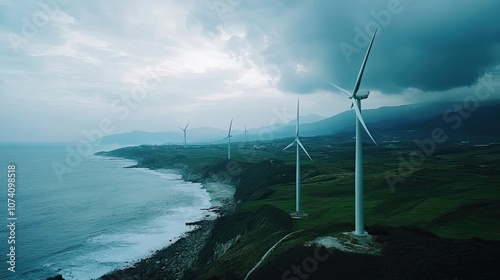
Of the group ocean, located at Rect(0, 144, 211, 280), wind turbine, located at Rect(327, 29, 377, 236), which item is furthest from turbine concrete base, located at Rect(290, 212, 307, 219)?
ocean, located at Rect(0, 144, 211, 280)

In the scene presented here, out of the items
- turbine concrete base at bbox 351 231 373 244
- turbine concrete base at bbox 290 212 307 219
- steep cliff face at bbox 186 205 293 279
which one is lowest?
steep cliff face at bbox 186 205 293 279

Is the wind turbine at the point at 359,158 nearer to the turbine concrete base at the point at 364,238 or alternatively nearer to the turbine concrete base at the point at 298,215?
the turbine concrete base at the point at 364,238

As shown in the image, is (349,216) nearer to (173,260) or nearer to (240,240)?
(240,240)

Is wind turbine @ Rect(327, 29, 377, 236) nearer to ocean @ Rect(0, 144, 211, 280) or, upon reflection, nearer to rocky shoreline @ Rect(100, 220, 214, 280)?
rocky shoreline @ Rect(100, 220, 214, 280)

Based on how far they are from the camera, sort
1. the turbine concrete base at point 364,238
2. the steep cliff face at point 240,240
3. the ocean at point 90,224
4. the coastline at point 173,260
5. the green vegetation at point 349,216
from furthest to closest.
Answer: the ocean at point 90,224 < the coastline at point 173,260 < the steep cliff face at point 240,240 < the green vegetation at point 349,216 < the turbine concrete base at point 364,238

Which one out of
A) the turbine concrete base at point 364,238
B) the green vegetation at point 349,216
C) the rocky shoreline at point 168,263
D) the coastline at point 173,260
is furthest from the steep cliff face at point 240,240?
the turbine concrete base at point 364,238

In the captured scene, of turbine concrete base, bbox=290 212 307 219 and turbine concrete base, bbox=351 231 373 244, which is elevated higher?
turbine concrete base, bbox=351 231 373 244

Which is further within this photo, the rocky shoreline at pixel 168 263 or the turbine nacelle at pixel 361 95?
the rocky shoreline at pixel 168 263

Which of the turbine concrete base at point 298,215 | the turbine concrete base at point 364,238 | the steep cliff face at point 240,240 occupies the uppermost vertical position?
the turbine concrete base at point 364,238

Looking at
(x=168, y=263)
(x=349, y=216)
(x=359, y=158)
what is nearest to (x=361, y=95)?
(x=359, y=158)

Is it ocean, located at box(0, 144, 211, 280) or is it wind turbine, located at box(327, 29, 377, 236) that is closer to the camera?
wind turbine, located at box(327, 29, 377, 236)
